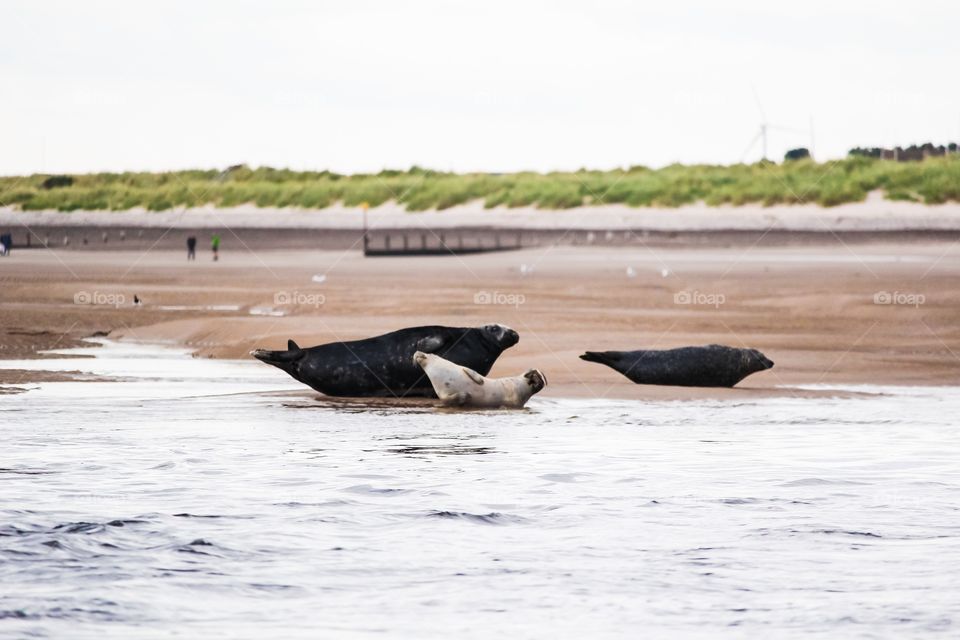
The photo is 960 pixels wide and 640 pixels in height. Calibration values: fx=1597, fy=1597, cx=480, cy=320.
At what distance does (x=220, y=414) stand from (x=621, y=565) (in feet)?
21.6

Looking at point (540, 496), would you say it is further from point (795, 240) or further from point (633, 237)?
point (633, 237)

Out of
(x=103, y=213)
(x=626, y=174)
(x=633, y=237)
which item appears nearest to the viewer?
(x=633, y=237)

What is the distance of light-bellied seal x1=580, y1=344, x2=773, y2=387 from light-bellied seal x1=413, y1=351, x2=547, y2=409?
6.63 feet

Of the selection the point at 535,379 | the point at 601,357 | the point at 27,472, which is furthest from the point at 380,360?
the point at 27,472

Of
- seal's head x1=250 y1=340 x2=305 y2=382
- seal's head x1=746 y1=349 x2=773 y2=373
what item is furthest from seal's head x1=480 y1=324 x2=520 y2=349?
seal's head x1=746 y1=349 x2=773 y2=373

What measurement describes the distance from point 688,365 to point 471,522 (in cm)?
785

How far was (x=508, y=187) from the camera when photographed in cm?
6581

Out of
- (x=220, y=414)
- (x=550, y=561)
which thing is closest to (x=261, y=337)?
(x=220, y=414)

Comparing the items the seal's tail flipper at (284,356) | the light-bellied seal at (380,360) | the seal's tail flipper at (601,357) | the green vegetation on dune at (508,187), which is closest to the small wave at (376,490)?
the light-bellied seal at (380,360)

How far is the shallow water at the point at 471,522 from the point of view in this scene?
684 cm

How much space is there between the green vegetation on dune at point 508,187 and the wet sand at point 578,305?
684cm

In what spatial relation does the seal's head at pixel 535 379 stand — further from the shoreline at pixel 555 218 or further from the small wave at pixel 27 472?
the shoreline at pixel 555 218

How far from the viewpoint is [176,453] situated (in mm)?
11172

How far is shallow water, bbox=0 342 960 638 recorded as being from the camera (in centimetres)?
684
